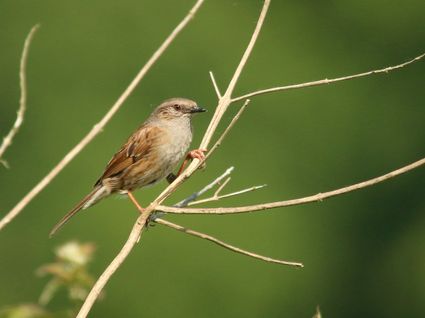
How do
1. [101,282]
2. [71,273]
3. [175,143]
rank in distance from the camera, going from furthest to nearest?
[175,143], [71,273], [101,282]

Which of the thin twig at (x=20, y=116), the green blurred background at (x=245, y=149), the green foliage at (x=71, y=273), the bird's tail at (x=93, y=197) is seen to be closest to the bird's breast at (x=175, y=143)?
the bird's tail at (x=93, y=197)

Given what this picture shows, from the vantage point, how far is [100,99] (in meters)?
23.1

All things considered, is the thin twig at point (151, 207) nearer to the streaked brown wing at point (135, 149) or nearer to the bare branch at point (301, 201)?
the bare branch at point (301, 201)

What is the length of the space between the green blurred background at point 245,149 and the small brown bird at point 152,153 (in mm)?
11608

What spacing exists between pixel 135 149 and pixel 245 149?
16469 mm

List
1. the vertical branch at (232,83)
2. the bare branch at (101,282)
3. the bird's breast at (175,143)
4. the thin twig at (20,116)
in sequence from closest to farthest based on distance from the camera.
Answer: the bare branch at (101,282), the thin twig at (20,116), the vertical branch at (232,83), the bird's breast at (175,143)

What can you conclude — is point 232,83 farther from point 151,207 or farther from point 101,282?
point 101,282

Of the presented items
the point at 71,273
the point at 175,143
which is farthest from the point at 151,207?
the point at 175,143

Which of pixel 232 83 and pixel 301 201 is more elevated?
pixel 232 83

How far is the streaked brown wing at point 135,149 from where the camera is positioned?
Result: 603cm

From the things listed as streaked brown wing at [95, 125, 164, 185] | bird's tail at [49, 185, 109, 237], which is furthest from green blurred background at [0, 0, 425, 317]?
bird's tail at [49, 185, 109, 237]

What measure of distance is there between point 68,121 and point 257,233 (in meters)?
4.60

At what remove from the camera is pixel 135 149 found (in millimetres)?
6160

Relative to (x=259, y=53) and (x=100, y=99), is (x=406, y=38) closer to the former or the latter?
(x=259, y=53)
